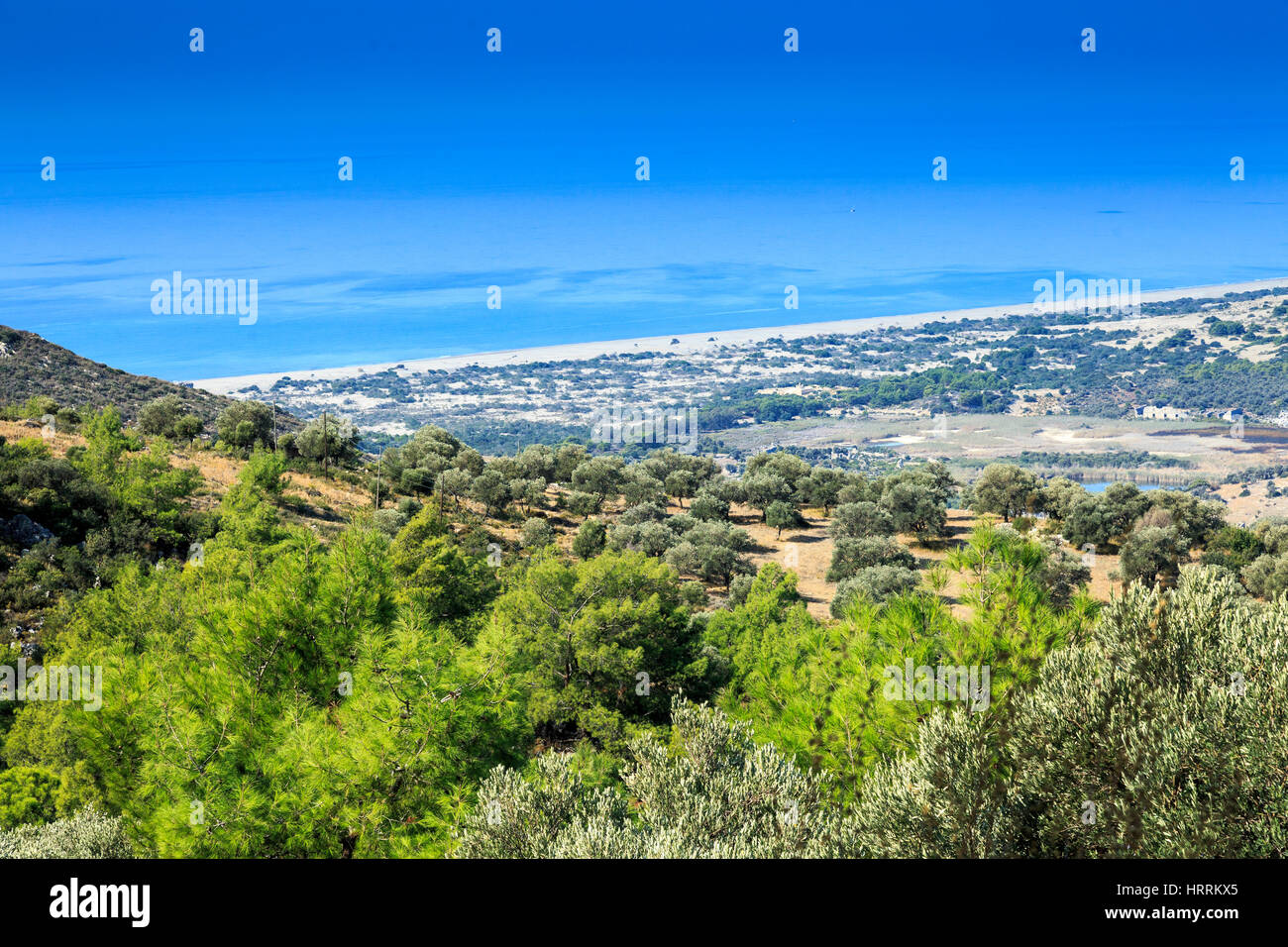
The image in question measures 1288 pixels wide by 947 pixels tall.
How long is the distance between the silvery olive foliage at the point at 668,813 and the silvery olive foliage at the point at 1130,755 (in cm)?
97

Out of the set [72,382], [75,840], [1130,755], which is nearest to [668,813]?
[1130,755]

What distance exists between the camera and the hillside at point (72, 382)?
72.1 m

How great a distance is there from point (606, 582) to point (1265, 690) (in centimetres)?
1739

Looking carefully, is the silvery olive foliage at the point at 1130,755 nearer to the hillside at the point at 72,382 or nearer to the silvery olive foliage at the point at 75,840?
the silvery olive foliage at the point at 75,840

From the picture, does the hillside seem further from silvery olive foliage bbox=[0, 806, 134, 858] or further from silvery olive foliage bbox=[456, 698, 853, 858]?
silvery olive foliage bbox=[456, 698, 853, 858]

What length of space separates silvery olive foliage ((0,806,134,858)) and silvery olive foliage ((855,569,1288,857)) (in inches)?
453

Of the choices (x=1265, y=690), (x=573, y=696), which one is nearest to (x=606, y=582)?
(x=573, y=696)

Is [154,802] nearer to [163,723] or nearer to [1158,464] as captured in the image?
[163,723]

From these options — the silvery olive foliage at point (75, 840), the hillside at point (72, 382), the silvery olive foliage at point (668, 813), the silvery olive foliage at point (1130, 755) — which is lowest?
the silvery olive foliage at point (75, 840)

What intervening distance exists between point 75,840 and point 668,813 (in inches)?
377

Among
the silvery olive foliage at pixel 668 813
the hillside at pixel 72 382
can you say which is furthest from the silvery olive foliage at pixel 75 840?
the hillside at pixel 72 382

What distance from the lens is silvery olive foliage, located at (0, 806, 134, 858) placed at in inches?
469

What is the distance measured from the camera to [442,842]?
38.3 ft

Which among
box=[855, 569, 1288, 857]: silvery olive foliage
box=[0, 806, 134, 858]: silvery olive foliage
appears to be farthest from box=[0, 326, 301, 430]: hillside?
box=[855, 569, 1288, 857]: silvery olive foliage
